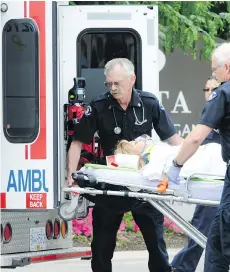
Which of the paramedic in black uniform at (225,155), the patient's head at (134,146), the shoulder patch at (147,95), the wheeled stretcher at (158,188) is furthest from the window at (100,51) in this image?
the paramedic in black uniform at (225,155)

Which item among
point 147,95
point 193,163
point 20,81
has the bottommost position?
point 193,163

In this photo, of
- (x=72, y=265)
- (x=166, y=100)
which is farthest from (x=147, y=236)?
(x=166, y=100)

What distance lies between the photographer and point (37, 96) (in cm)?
768

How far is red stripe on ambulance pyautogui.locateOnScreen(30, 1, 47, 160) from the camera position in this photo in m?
7.65

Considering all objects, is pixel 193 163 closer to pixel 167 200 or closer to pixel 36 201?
pixel 167 200

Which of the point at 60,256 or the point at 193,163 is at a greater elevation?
the point at 193,163

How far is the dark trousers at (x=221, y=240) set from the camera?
247 inches

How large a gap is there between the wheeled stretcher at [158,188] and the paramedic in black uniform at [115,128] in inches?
17.5

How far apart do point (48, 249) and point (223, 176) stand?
2.13m

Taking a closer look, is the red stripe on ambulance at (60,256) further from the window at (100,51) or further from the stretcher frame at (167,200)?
the window at (100,51)

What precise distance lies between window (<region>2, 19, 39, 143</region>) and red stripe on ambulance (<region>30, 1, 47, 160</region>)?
0.14 ft

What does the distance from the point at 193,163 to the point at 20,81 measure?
162 centimetres

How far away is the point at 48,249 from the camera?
8.35 metres

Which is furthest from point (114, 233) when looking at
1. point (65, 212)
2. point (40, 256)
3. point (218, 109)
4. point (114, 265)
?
point (114, 265)
